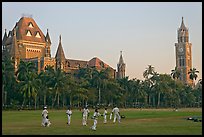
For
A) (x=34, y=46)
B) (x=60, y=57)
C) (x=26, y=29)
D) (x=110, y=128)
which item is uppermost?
(x=26, y=29)

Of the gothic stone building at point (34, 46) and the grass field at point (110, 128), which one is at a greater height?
the gothic stone building at point (34, 46)

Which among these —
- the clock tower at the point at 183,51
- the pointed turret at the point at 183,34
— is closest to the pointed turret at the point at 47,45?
the clock tower at the point at 183,51

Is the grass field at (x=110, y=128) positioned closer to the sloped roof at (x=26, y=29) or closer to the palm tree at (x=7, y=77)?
the palm tree at (x=7, y=77)

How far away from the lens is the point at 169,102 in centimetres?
9894

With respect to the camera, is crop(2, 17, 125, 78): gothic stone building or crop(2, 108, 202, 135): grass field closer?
crop(2, 108, 202, 135): grass field

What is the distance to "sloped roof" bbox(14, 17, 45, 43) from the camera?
116244mm

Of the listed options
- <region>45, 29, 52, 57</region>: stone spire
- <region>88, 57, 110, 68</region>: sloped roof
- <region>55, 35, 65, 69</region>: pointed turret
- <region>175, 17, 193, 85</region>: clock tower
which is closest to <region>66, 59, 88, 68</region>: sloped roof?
<region>88, 57, 110, 68</region>: sloped roof

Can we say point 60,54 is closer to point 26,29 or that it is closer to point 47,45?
point 47,45

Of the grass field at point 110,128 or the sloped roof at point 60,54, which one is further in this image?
the sloped roof at point 60,54

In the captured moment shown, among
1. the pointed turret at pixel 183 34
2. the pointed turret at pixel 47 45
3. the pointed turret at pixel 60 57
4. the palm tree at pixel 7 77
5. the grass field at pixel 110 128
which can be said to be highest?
the pointed turret at pixel 183 34

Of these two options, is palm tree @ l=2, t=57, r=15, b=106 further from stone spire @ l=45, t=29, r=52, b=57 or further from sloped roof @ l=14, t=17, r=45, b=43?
stone spire @ l=45, t=29, r=52, b=57

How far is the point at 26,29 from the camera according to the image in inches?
4729

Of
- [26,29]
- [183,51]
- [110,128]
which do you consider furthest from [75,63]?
[110,128]

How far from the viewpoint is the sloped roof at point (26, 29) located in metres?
116
